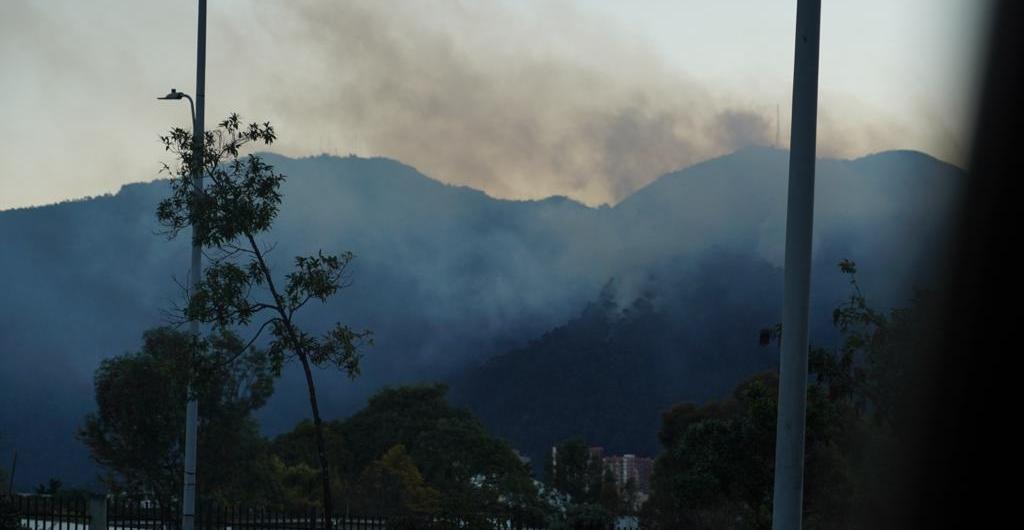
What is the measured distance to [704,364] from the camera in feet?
362

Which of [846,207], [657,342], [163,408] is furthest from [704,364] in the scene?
[163,408]

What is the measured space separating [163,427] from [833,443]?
26396 millimetres

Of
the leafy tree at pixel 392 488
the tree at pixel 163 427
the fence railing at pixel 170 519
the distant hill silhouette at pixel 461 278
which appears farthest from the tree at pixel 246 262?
the distant hill silhouette at pixel 461 278

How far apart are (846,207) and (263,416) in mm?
49791

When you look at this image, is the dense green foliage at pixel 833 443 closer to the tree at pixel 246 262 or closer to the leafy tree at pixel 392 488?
the tree at pixel 246 262

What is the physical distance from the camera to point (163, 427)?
4791cm

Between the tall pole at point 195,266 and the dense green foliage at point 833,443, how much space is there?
31.1 ft

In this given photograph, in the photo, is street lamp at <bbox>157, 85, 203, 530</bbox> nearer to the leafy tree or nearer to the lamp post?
the lamp post

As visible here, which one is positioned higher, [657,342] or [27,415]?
[657,342]

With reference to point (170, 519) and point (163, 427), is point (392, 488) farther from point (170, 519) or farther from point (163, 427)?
point (170, 519)

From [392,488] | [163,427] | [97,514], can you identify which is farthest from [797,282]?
[392,488]

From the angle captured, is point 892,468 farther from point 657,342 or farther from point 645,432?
point 657,342

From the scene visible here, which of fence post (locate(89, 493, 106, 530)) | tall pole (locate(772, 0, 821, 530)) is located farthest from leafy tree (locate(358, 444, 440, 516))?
tall pole (locate(772, 0, 821, 530))

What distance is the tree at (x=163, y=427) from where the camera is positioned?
1885 inches
